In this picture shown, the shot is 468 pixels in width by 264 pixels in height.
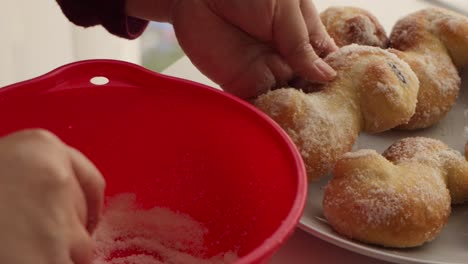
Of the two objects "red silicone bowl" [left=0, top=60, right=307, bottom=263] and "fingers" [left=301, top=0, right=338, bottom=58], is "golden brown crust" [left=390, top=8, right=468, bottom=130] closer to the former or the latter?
"fingers" [left=301, top=0, right=338, bottom=58]

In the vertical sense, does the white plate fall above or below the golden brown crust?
below

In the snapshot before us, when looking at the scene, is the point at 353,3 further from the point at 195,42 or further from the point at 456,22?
the point at 195,42

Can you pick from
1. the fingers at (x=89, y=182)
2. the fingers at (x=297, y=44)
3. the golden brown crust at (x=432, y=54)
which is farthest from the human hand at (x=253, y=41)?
the fingers at (x=89, y=182)

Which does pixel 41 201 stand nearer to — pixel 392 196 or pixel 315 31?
pixel 392 196

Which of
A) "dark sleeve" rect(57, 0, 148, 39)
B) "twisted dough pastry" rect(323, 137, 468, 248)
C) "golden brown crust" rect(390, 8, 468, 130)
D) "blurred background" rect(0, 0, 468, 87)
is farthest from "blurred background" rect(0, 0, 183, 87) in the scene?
"twisted dough pastry" rect(323, 137, 468, 248)

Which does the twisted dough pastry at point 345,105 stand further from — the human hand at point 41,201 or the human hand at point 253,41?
the human hand at point 41,201

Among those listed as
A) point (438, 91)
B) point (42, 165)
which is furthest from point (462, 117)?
point (42, 165)
